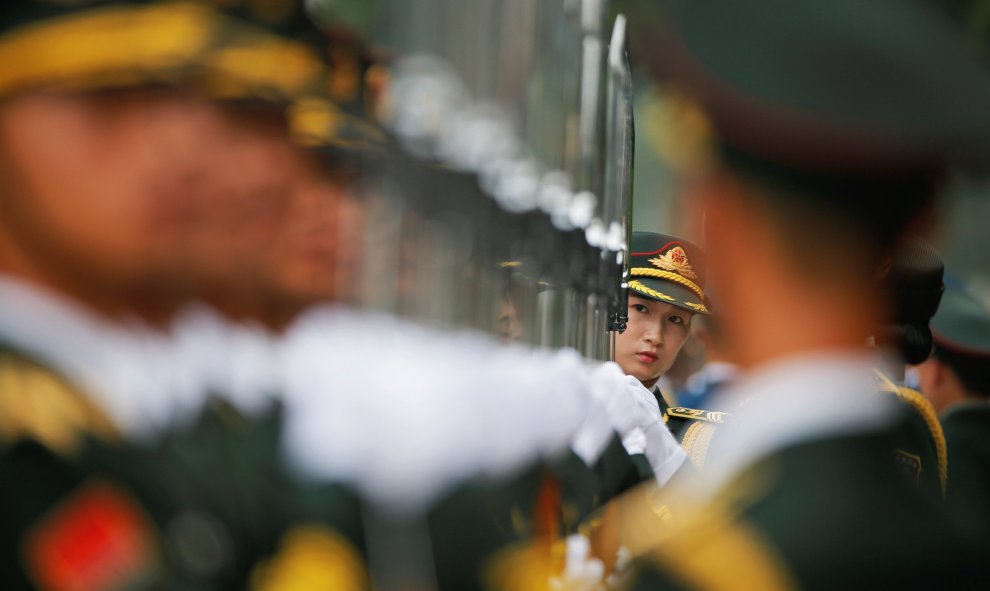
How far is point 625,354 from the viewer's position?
3.96m

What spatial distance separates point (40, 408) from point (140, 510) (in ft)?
0.60

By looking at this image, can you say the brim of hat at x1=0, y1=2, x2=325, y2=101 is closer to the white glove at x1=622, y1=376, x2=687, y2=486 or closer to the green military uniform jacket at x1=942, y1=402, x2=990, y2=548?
the white glove at x1=622, y1=376, x2=687, y2=486

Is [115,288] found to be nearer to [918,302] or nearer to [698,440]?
[698,440]

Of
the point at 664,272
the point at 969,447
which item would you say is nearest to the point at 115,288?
the point at 664,272

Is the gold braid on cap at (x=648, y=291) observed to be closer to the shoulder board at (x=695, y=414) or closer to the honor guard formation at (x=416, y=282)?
the shoulder board at (x=695, y=414)

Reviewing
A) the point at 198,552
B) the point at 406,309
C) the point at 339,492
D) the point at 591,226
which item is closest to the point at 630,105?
the point at 591,226

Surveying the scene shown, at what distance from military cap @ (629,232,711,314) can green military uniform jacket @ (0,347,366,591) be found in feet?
7.47

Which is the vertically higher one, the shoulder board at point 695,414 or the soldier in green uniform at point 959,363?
the soldier in green uniform at point 959,363

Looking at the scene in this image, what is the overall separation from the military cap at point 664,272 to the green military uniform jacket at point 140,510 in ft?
7.47

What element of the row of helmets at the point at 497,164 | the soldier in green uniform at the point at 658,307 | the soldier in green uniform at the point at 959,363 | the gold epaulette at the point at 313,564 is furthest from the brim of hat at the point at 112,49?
the soldier in green uniform at the point at 959,363

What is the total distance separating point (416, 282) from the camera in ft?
6.50

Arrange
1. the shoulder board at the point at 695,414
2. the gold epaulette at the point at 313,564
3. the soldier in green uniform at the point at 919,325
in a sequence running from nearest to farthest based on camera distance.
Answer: the gold epaulette at the point at 313,564, the soldier in green uniform at the point at 919,325, the shoulder board at the point at 695,414

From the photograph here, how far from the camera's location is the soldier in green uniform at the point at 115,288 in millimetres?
1635

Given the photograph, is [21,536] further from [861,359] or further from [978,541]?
[978,541]
